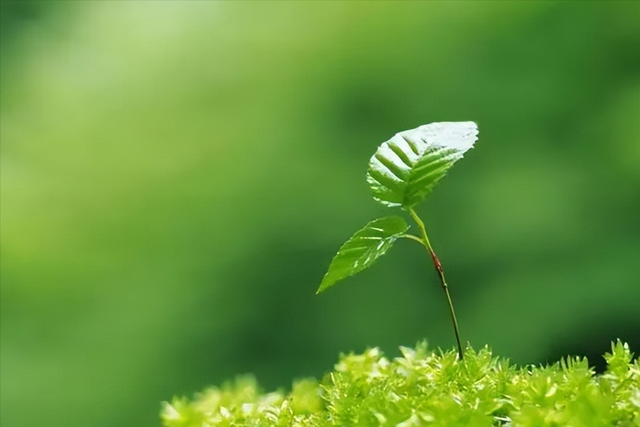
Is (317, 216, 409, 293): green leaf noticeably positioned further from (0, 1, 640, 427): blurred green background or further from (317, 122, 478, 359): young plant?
(0, 1, 640, 427): blurred green background

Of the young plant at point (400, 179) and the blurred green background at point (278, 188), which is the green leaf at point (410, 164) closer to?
the young plant at point (400, 179)

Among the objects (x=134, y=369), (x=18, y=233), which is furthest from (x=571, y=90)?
(x=18, y=233)

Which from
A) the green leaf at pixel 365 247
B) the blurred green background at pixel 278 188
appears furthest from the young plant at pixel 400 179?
the blurred green background at pixel 278 188

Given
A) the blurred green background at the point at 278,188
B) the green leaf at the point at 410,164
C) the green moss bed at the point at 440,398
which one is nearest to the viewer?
the green moss bed at the point at 440,398

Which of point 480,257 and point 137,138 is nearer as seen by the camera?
point 480,257

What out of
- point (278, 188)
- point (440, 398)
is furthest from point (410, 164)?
point (278, 188)

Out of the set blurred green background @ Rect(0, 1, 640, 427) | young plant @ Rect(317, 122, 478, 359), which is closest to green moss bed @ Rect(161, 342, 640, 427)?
young plant @ Rect(317, 122, 478, 359)

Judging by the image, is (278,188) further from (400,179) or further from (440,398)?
(440,398)

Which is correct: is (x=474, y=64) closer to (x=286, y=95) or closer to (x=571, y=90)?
(x=571, y=90)
